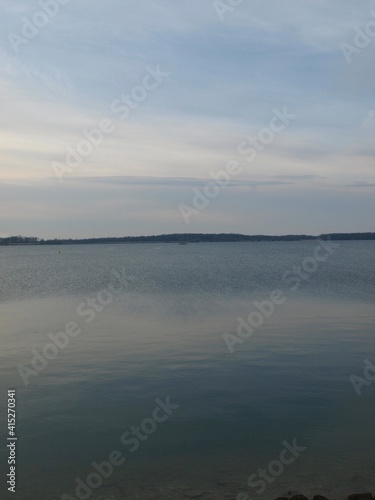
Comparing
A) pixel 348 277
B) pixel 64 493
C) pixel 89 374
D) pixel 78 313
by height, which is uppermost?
pixel 348 277

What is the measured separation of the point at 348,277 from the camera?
47344mm

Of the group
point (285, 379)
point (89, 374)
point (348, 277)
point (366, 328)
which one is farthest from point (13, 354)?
point (348, 277)

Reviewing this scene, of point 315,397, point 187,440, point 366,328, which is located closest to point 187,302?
point 366,328

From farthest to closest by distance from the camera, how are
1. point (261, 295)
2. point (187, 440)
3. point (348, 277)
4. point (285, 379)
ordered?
point (348, 277) < point (261, 295) < point (285, 379) < point (187, 440)

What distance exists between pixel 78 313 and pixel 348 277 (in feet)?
91.0

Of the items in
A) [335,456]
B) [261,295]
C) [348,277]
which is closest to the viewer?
[335,456]

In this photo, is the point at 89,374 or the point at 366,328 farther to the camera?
the point at 366,328

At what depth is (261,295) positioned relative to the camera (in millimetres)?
34125

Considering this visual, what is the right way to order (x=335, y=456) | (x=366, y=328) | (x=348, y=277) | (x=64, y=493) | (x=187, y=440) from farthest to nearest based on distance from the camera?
(x=348, y=277) < (x=366, y=328) < (x=187, y=440) < (x=335, y=456) < (x=64, y=493)

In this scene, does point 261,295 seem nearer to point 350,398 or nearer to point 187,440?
point 350,398

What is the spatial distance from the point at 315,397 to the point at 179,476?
5.07m

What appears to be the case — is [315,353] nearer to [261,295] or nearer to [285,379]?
[285,379]

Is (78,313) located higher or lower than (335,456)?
higher

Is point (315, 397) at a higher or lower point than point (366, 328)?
lower
